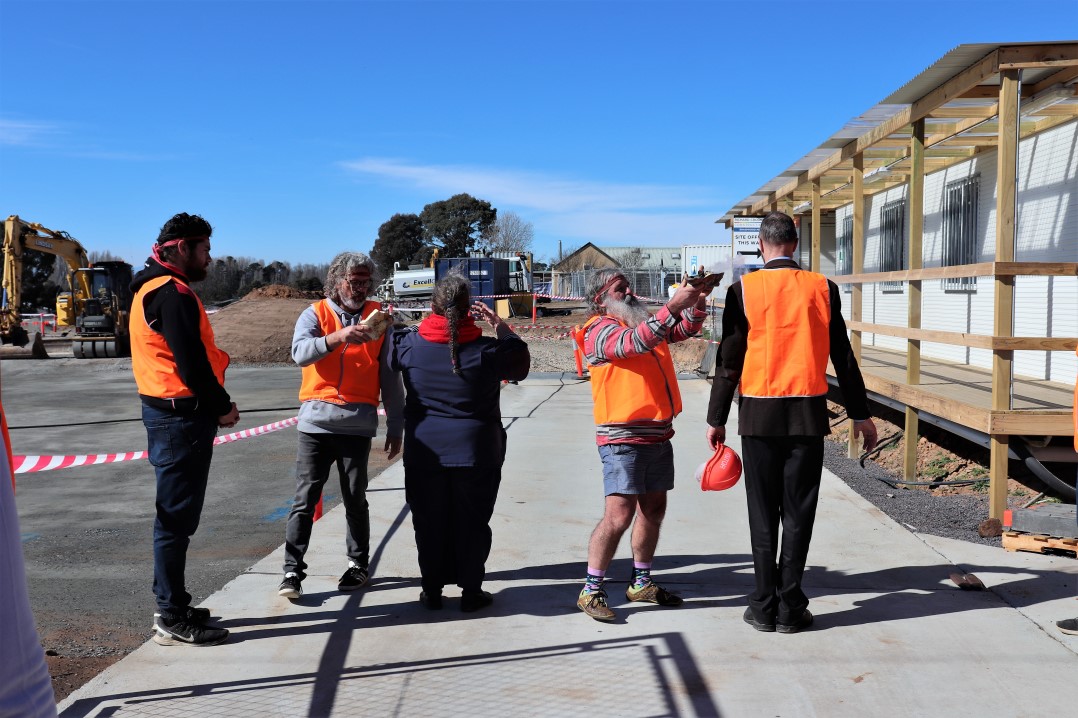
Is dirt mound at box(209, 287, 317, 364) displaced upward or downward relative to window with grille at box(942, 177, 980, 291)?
downward

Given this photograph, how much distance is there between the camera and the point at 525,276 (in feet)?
145

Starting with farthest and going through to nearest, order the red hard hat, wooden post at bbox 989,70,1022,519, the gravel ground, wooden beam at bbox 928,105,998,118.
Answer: wooden beam at bbox 928,105,998,118 < the gravel ground < wooden post at bbox 989,70,1022,519 < the red hard hat

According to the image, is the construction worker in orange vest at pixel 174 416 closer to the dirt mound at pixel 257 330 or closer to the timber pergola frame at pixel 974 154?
the timber pergola frame at pixel 974 154

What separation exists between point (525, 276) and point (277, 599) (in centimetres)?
3964

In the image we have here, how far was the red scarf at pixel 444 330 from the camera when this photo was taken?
4.54 m

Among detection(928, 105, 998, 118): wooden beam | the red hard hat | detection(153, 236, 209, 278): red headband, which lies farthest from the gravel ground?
detection(153, 236, 209, 278): red headband

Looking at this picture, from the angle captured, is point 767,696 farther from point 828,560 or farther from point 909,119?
point 909,119

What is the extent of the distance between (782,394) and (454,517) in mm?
1718

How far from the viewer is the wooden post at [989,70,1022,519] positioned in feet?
20.4

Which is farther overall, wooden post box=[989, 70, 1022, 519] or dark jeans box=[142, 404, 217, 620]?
wooden post box=[989, 70, 1022, 519]

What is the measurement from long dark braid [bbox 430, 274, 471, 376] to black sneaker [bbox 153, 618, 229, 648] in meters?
1.64

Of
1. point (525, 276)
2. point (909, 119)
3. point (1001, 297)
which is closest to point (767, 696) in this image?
point (1001, 297)

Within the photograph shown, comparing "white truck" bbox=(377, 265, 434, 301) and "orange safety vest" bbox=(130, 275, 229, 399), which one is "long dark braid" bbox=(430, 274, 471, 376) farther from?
"white truck" bbox=(377, 265, 434, 301)

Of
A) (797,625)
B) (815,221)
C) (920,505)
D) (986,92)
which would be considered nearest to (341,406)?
(797,625)
